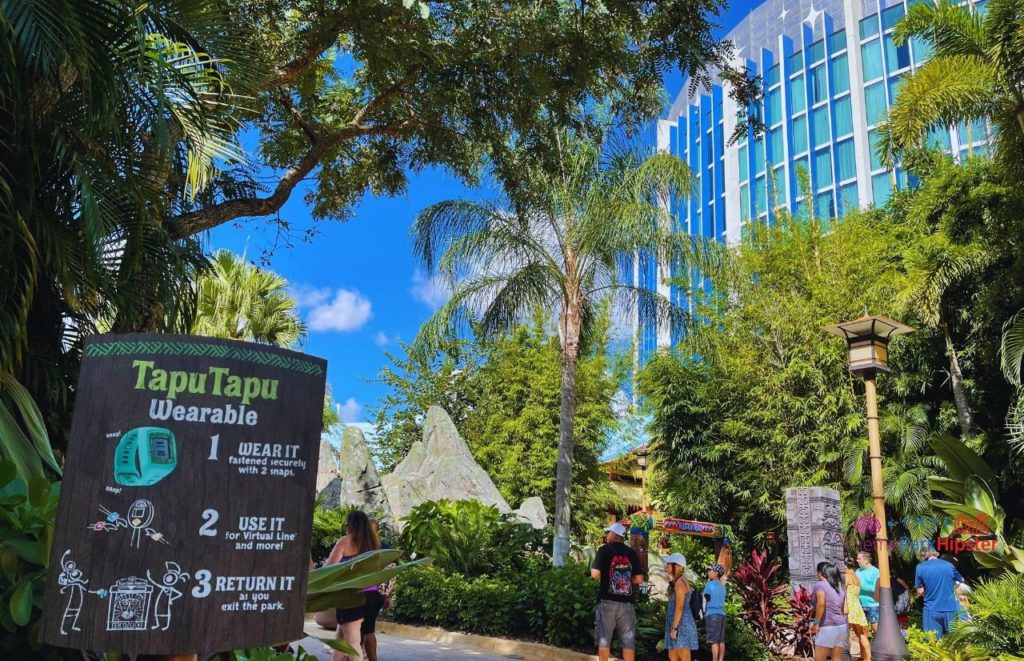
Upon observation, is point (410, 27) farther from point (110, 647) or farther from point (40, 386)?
point (110, 647)

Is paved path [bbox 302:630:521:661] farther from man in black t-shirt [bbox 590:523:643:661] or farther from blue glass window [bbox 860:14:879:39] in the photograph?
blue glass window [bbox 860:14:879:39]

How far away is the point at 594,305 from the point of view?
1645cm

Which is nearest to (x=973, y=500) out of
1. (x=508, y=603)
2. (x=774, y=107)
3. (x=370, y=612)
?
(x=508, y=603)

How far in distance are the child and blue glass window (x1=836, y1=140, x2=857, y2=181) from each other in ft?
138

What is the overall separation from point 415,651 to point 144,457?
8.79 m

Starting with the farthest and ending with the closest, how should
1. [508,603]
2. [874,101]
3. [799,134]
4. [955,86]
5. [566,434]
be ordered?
[799,134] < [874,101] < [566,434] < [955,86] < [508,603]

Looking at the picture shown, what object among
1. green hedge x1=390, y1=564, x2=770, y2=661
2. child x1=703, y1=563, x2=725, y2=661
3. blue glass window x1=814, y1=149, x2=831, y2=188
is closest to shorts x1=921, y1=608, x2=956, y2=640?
green hedge x1=390, y1=564, x2=770, y2=661

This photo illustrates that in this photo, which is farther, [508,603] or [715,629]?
[508,603]

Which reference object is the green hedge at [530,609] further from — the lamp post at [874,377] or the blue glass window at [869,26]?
the blue glass window at [869,26]

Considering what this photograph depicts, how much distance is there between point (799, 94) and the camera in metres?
50.2

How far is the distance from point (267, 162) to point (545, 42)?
18.8ft

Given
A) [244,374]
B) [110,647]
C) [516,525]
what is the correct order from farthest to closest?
→ [516,525] < [244,374] < [110,647]

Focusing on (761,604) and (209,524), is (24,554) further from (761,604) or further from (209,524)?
(761,604)

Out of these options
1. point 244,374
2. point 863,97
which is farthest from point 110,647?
point 863,97
